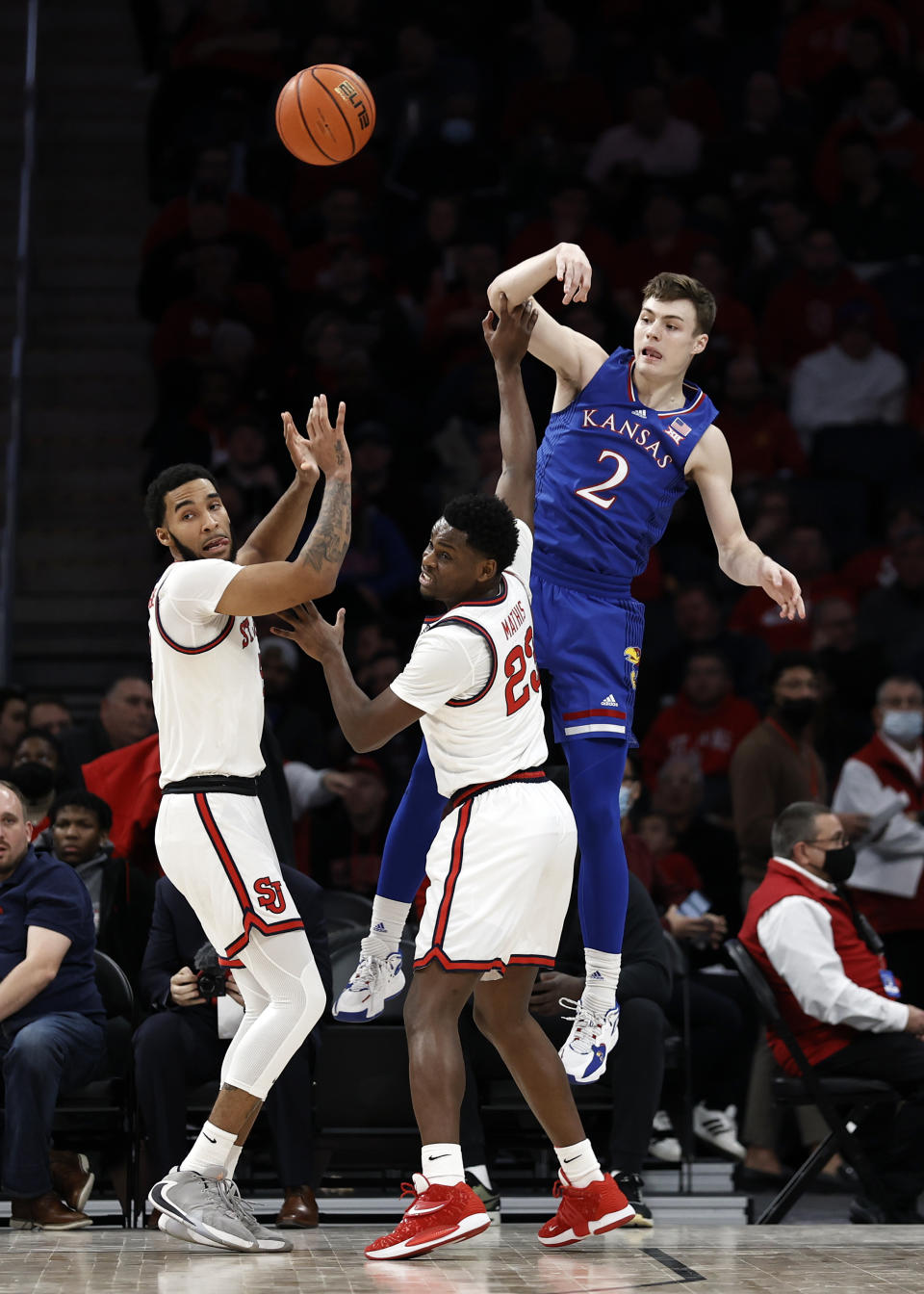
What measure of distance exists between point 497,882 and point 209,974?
Answer: 1625 mm

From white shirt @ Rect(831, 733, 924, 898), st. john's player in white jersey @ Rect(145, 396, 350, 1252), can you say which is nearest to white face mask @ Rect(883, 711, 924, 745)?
white shirt @ Rect(831, 733, 924, 898)

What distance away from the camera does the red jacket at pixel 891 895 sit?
877 centimetres

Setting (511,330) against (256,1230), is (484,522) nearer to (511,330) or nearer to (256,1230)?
(511,330)

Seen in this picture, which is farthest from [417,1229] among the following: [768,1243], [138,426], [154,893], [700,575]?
[138,426]

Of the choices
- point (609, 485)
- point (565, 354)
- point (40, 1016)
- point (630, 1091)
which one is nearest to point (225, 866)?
point (40, 1016)

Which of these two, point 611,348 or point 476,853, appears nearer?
point 476,853

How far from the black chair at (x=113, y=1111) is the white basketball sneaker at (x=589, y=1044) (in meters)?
1.80

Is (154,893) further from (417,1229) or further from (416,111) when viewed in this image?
(416,111)

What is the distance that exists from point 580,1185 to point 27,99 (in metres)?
9.08

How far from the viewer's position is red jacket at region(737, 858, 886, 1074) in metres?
7.28

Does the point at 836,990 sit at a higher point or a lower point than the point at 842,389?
lower

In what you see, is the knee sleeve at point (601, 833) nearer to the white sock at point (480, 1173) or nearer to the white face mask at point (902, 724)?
the white sock at point (480, 1173)

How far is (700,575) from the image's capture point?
10.7m

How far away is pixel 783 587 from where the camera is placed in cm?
561
